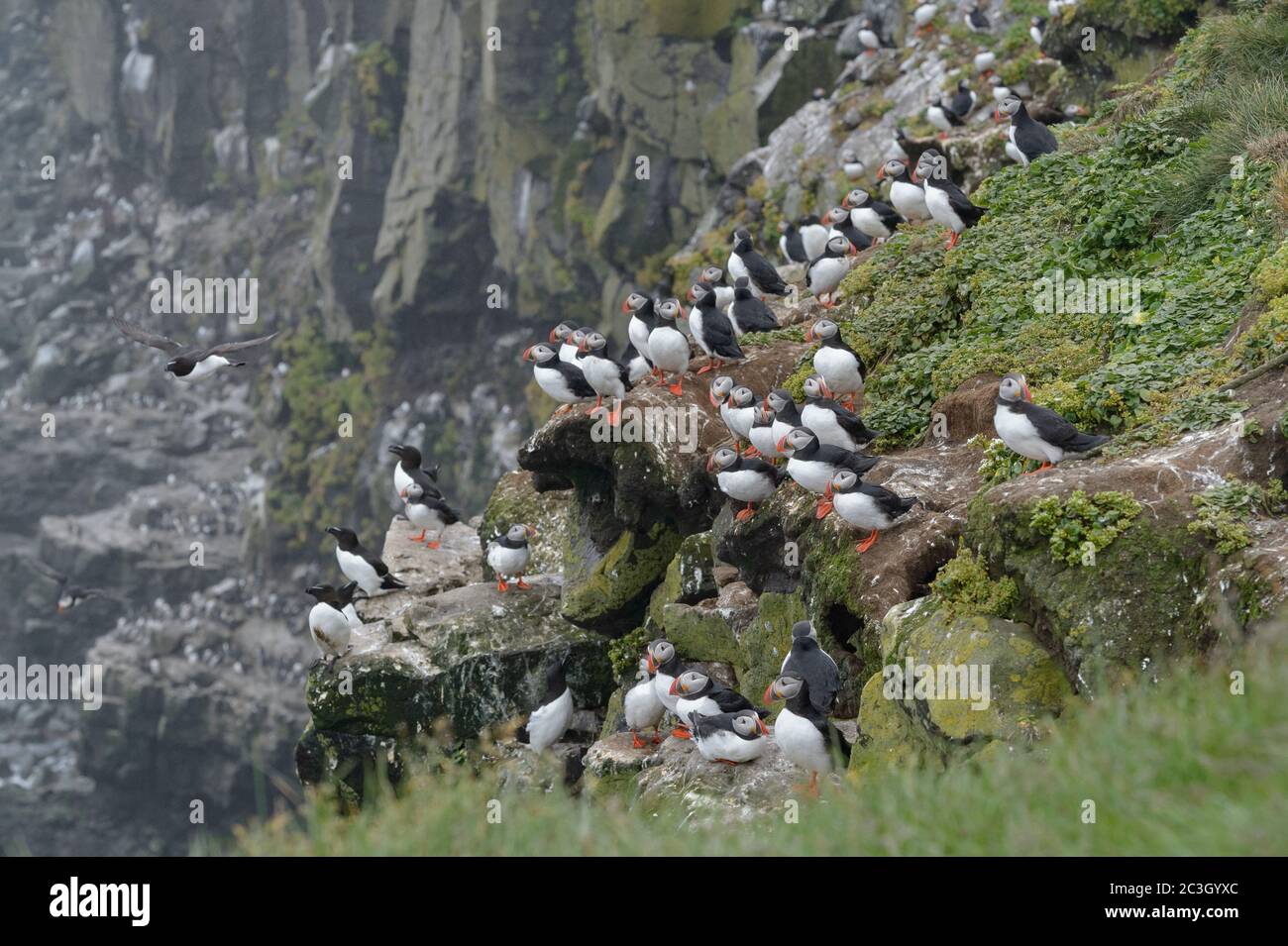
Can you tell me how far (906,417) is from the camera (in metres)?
12.2

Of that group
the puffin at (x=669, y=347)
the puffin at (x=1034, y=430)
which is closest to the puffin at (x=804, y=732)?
the puffin at (x=1034, y=430)

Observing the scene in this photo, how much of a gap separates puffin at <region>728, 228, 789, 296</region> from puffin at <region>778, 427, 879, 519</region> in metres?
5.80

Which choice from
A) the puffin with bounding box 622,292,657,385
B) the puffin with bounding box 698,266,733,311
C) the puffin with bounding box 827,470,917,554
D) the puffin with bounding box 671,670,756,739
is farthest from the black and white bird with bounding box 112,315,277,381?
the puffin with bounding box 827,470,917,554

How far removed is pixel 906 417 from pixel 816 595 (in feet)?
8.01

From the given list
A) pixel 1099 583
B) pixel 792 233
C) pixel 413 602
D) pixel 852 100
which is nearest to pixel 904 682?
pixel 1099 583

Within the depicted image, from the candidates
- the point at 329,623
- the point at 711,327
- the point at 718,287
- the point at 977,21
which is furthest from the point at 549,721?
the point at 977,21

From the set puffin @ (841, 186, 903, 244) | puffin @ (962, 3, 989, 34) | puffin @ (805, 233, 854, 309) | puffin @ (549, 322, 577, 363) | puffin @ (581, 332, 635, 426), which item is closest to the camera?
puffin @ (581, 332, 635, 426)

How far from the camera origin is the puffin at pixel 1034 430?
9.13m

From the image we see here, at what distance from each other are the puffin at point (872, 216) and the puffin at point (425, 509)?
6.40 metres

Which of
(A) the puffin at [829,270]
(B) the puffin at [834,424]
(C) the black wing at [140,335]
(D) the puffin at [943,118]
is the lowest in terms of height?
(B) the puffin at [834,424]

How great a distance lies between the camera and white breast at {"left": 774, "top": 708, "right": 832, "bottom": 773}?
8.78 metres

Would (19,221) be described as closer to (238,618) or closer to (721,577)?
(238,618)

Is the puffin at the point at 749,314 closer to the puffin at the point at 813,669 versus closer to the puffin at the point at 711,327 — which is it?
the puffin at the point at 711,327

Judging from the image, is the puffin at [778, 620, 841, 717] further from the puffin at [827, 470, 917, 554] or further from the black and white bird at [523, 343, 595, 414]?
the black and white bird at [523, 343, 595, 414]
